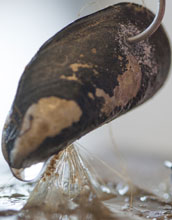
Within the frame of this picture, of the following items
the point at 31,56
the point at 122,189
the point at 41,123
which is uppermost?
the point at 31,56

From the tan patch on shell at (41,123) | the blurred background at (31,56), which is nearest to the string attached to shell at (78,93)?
the tan patch on shell at (41,123)

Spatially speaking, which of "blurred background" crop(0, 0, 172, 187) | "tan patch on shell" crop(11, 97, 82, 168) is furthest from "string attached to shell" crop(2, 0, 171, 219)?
"blurred background" crop(0, 0, 172, 187)

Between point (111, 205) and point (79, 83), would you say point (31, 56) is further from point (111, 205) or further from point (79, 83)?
point (79, 83)

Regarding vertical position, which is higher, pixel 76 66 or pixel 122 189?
pixel 76 66

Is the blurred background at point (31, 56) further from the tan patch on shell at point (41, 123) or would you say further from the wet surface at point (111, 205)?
the tan patch on shell at point (41, 123)

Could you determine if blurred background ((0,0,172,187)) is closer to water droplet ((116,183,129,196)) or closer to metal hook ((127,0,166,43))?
water droplet ((116,183,129,196))

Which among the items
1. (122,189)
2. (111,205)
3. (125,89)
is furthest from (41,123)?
(122,189)
